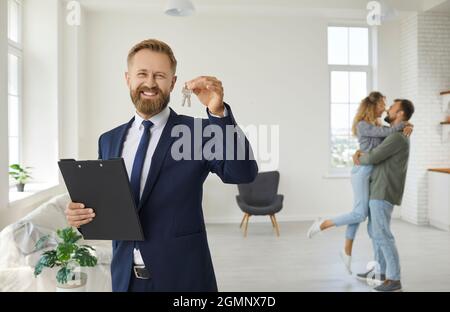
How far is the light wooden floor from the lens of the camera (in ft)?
12.2

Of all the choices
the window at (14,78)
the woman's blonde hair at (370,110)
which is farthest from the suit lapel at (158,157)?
the window at (14,78)

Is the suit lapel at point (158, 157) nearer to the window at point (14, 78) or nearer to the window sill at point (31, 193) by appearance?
the window sill at point (31, 193)

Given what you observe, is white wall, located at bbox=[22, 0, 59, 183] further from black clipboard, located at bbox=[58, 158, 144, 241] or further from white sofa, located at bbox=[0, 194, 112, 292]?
black clipboard, located at bbox=[58, 158, 144, 241]

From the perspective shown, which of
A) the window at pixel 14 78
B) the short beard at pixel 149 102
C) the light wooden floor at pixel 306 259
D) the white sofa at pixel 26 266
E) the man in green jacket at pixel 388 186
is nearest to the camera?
the short beard at pixel 149 102

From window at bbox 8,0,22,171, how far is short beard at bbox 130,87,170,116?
4253 millimetres

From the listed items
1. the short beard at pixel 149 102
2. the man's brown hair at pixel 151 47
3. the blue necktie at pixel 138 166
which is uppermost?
the man's brown hair at pixel 151 47

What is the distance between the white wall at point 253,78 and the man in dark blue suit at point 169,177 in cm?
547

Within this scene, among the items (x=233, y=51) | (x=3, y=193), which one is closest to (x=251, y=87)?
(x=233, y=51)

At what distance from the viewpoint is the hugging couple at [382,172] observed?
3.39 metres

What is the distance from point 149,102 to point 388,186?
2649mm

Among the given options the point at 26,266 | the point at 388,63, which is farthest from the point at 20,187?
the point at 388,63

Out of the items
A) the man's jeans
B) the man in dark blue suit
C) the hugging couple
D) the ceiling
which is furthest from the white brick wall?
the man in dark blue suit
